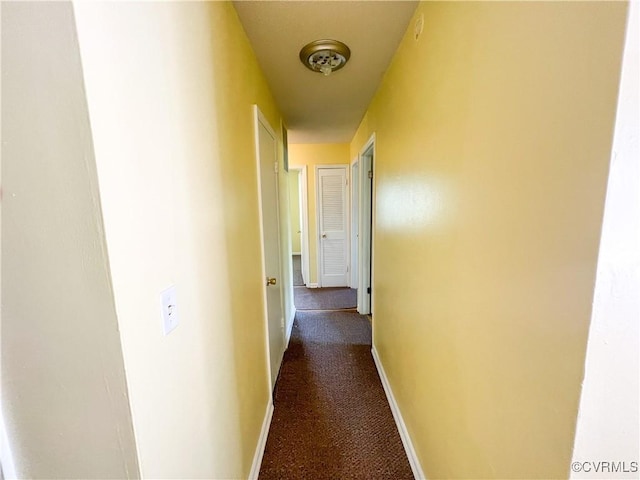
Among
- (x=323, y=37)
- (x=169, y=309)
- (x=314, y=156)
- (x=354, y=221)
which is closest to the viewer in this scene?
(x=169, y=309)

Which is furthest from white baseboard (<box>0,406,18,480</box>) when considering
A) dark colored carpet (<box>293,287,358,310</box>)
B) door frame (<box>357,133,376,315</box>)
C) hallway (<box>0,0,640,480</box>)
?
dark colored carpet (<box>293,287,358,310</box>)

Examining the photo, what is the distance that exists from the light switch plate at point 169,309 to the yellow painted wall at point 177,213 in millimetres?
20

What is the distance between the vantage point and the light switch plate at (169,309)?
67cm

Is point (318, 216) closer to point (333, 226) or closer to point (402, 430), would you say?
point (333, 226)

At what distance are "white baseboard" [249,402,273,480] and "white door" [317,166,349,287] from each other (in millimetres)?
2672

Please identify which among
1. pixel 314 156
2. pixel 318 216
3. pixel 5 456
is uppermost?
pixel 314 156

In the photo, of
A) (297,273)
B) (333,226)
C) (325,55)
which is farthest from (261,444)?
(297,273)

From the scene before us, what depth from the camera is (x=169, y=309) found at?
70cm

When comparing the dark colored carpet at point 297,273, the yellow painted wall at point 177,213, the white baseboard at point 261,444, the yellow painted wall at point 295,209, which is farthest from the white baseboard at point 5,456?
the yellow painted wall at point 295,209

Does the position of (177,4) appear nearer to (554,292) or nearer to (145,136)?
(145,136)

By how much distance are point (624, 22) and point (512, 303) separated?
22.7 inches

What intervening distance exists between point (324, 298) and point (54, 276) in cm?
362

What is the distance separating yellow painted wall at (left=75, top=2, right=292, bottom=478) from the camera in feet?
1.72

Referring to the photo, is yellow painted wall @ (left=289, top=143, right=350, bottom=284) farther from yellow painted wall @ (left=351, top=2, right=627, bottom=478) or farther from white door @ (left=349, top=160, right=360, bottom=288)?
yellow painted wall @ (left=351, top=2, right=627, bottom=478)
